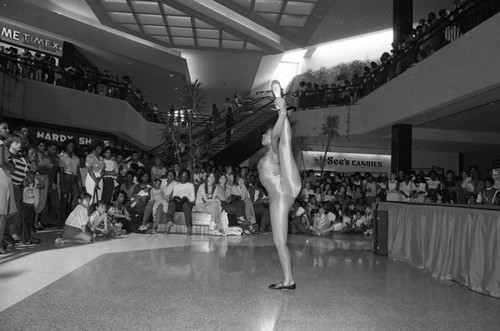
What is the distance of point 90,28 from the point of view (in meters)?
16.6

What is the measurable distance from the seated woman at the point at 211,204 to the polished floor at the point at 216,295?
300 centimetres

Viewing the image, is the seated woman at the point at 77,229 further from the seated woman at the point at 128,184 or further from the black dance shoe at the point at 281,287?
the black dance shoe at the point at 281,287

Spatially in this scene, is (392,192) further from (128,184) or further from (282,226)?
(282,226)

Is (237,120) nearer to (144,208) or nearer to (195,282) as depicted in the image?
(144,208)

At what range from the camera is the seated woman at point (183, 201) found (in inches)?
341

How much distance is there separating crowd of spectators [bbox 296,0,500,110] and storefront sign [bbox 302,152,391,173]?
3.08 m

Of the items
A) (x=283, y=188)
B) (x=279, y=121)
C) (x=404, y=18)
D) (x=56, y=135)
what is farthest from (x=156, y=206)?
(x=404, y=18)

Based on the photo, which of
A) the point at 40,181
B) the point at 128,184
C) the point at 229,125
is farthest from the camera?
the point at 229,125

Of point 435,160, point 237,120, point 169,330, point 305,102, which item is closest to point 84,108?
point 237,120

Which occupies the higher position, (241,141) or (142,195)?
(241,141)

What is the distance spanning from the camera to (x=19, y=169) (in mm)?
5883

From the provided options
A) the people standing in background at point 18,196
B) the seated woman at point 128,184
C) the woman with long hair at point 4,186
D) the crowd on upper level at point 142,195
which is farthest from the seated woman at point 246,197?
the woman with long hair at point 4,186

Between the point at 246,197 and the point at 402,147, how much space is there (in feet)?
20.0

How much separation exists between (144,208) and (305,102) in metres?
10.6
